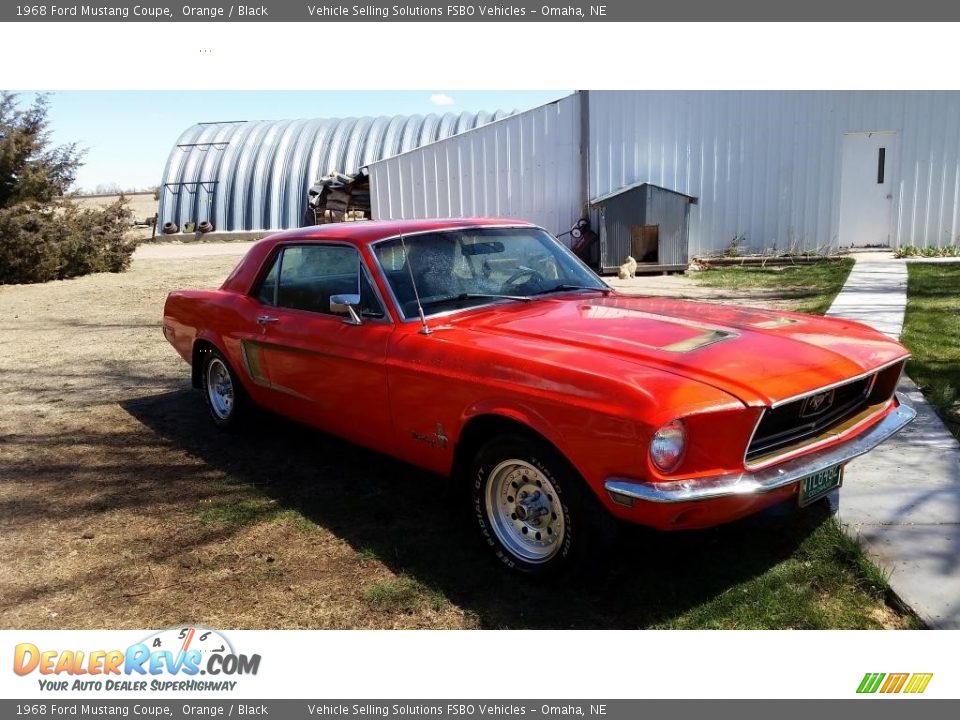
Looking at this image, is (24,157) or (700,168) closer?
(700,168)

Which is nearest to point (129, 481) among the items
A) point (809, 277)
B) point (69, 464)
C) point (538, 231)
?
point (69, 464)

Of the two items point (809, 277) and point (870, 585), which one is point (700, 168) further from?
point (870, 585)

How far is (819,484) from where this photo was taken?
325cm

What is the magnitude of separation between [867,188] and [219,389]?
1461cm

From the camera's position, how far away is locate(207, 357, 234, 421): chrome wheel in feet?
19.1

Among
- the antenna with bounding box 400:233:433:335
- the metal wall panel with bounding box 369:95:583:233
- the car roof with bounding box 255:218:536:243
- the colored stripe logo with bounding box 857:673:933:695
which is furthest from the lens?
the metal wall panel with bounding box 369:95:583:233

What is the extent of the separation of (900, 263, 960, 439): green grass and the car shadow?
87.6 inches

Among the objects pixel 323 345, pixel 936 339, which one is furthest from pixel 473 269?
pixel 936 339

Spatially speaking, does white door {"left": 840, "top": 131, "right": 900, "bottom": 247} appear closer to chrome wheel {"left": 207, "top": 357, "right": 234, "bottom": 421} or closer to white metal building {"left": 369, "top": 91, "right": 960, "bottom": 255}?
white metal building {"left": 369, "top": 91, "right": 960, "bottom": 255}

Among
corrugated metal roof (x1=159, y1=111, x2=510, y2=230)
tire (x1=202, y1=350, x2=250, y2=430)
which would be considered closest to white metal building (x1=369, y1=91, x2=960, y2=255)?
tire (x1=202, y1=350, x2=250, y2=430)

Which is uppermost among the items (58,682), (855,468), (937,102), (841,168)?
(937,102)

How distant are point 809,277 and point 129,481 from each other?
38.6 ft

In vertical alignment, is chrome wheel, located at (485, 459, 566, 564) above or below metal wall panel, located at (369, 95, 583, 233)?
below

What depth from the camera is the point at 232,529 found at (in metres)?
4.18
